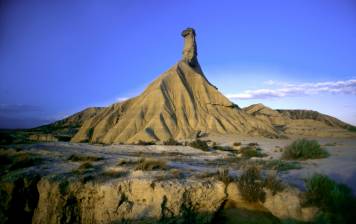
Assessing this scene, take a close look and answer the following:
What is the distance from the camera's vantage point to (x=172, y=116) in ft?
140

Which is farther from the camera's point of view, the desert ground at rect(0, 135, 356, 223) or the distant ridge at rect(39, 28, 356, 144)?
the distant ridge at rect(39, 28, 356, 144)

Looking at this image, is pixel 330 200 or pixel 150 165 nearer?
pixel 330 200

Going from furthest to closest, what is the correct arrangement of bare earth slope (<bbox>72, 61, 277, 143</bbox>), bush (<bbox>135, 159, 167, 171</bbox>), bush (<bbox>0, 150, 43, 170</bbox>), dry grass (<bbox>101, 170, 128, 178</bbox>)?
bare earth slope (<bbox>72, 61, 277, 143</bbox>), bush (<bbox>0, 150, 43, 170</bbox>), bush (<bbox>135, 159, 167, 171</bbox>), dry grass (<bbox>101, 170, 128, 178</bbox>)

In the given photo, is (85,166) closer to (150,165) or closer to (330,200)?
(150,165)

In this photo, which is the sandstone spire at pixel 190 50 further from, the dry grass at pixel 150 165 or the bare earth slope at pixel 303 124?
the dry grass at pixel 150 165

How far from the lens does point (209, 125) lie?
137 ft

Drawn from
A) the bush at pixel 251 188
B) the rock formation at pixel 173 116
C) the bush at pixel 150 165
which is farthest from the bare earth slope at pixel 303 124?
the bush at pixel 251 188

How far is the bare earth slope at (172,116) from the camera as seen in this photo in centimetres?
3950

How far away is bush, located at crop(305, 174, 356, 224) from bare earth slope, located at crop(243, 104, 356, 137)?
141ft

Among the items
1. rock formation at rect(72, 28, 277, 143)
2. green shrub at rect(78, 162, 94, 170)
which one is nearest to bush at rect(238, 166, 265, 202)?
green shrub at rect(78, 162, 94, 170)

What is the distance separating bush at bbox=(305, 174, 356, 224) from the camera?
21.2 feet

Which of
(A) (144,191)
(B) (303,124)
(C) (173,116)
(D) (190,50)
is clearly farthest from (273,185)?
(B) (303,124)

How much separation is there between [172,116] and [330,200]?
35.9 m

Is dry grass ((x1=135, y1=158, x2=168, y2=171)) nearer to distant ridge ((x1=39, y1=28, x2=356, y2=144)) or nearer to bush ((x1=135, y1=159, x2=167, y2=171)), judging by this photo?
bush ((x1=135, y1=159, x2=167, y2=171))
